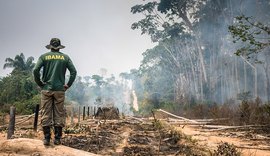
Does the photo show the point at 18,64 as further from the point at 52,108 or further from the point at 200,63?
the point at 52,108

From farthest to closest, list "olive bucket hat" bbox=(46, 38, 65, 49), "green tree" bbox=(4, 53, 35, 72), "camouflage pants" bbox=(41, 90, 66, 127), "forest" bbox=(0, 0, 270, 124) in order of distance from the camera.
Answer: "green tree" bbox=(4, 53, 35, 72), "forest" bbox=(0, 0, 270, 124), "olive bucket hat" bbox=(46, 38, 65, 49), "camouflage pants" bbox=(41, 90, 66, 127)

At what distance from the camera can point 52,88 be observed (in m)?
4.59

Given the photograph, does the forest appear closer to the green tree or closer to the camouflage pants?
the green tree

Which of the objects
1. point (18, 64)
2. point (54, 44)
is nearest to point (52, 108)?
point (54, 44)

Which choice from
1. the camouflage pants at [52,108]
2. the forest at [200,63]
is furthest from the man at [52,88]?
the forest at [200,63]

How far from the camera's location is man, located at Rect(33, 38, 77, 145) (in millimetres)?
4559

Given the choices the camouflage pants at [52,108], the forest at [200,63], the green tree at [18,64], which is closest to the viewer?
the camouflage pants at [52,108]

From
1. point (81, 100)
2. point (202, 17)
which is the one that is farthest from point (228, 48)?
point (81, 100)

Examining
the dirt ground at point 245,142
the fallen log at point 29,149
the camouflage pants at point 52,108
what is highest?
the camouflage pants at point 52,108

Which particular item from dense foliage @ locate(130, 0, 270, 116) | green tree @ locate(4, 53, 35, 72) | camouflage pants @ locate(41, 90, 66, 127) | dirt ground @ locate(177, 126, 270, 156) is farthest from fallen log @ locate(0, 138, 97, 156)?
green tree @ locate(4, 53, 35, 72)

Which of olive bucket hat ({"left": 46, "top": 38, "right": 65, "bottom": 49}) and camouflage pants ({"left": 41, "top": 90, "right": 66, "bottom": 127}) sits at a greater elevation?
olive bucket hat ({"left": 46, "top": 38, "right": 65, "bottom": 49})

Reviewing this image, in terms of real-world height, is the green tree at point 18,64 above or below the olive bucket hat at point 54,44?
above

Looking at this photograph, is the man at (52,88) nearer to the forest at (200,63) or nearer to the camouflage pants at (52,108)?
the camouflage pants at (52,108)

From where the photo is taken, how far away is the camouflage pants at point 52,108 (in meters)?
4.55
